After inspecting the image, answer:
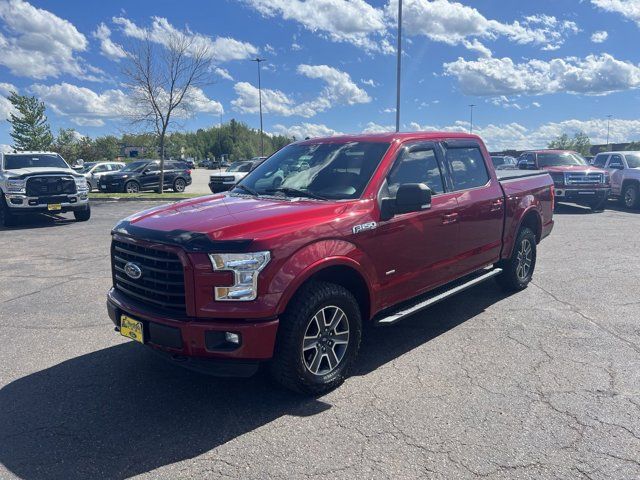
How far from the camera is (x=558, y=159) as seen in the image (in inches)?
665

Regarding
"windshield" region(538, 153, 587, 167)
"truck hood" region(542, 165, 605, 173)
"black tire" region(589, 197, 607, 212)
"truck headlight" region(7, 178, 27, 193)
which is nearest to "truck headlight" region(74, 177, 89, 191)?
"truck headlight" region(7, 178, 27, 193)

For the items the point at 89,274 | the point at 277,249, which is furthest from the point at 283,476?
the point at 89,274

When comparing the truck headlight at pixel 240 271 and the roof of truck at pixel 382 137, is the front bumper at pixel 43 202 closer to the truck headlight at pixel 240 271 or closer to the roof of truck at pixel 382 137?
the roof of truck at pixel 382 137

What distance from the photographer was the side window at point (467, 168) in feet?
17.1

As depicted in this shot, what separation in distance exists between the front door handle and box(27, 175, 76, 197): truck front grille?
1157 centimetres

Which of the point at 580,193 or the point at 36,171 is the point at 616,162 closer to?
the point at 580,193

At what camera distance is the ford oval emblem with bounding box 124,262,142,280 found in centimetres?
358

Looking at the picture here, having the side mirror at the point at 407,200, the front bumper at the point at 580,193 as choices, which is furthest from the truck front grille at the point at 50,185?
the front bumper at the point at 580,193

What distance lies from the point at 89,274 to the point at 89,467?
5.26 meters

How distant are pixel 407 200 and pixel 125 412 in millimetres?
2614

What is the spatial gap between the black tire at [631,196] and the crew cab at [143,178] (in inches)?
815

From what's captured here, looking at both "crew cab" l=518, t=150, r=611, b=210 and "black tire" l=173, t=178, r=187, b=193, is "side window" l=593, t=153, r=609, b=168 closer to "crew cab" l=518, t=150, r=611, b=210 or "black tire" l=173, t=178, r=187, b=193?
"crew cab" l=518, t=150, r=611, b=210

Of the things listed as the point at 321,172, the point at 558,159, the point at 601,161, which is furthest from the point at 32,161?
the point at 601,161

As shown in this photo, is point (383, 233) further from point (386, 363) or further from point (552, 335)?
point (552, 335)
